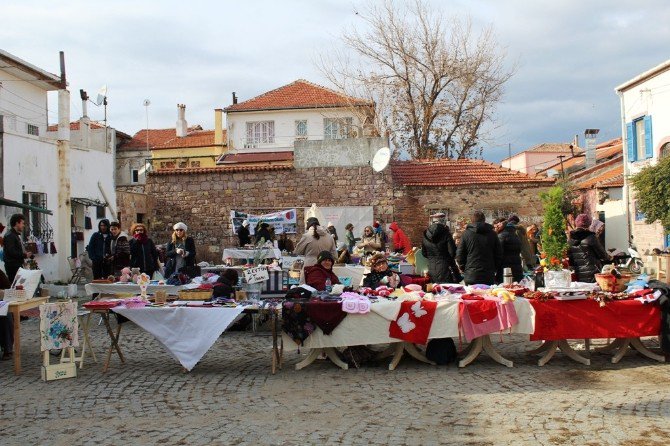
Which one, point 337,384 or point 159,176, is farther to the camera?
point 159,176

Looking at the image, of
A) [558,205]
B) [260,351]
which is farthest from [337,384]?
[558,205]

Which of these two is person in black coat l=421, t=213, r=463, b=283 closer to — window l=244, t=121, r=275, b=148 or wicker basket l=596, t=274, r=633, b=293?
wicker basket l=596, t=274, r=633, b=293

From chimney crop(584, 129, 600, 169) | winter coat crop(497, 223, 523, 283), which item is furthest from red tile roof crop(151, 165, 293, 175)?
chimney crop(584, 129, 600, 169)

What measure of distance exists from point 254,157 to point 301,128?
457cm

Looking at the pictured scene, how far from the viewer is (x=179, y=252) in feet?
35.6

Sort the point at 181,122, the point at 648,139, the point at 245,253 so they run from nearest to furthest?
1. the point at 245,253
2. the point at 648,139
3. the point at 181,122

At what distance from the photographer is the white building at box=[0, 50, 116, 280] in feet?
60.4

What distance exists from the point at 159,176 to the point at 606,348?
17.8 metres

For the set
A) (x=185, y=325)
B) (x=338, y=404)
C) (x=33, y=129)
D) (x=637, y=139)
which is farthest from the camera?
(x=33, y=129)

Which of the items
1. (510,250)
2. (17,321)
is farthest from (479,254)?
(17,321)

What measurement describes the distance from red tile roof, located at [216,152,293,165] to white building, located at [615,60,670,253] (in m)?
12.6

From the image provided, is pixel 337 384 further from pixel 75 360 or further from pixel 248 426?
pixel 75 360

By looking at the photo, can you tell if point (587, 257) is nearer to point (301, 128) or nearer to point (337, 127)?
point (337, 127)

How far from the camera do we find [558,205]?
8.49 meters
